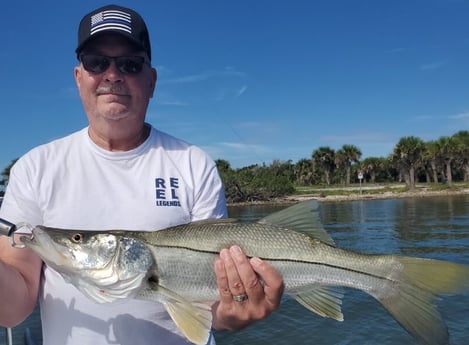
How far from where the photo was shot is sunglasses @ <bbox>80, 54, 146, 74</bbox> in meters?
2.97

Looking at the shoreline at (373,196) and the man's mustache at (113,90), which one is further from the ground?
the man's mustache at (113,90)

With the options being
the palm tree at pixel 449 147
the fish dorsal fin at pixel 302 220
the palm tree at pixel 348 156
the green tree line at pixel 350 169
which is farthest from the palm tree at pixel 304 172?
the fish dorsal fin at pixel 302 220

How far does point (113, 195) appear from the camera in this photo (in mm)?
2877

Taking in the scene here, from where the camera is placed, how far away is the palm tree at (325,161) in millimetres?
92469

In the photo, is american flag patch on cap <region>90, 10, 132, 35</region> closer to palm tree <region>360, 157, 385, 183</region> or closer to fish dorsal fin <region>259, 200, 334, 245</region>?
fish dorsal fin <region>259, 200, 334, 245</region>

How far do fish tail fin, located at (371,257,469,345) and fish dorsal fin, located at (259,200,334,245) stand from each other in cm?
46

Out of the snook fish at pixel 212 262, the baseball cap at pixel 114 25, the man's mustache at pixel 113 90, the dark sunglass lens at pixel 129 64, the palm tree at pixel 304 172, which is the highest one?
the palm tree at pixel 304 172

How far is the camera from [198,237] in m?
2.73

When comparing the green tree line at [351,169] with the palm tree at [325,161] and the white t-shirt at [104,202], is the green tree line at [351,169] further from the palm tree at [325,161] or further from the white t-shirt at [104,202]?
the white t-shirt at [104,202]

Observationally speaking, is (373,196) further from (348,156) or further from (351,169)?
(351,169)

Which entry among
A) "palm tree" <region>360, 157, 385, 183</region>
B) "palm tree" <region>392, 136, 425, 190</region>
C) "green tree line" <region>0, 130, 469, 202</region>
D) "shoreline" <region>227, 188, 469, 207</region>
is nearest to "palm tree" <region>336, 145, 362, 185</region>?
"green tree line" <region>0, 130, 469, 202</region>

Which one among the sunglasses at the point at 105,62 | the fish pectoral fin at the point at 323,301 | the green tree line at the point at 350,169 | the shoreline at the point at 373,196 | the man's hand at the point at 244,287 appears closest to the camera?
the man's hand at the point at 244,287

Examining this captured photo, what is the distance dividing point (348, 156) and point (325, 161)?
5475 millimetres

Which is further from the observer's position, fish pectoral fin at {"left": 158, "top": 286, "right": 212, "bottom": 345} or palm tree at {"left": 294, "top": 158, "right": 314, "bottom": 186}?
palm tree at {"left": 294, "top": 158, "right": 314, "bottom": 186}
